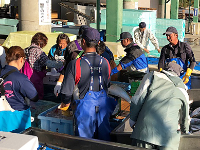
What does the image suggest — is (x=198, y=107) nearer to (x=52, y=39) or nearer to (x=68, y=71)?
(x=68, y=71)

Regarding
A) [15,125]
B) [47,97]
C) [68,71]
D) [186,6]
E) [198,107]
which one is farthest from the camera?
[186,6]

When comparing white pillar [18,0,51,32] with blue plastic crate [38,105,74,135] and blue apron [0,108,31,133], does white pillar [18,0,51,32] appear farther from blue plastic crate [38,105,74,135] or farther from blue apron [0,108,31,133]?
blue apron [0,108,31,133]

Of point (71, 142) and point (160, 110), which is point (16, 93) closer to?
point (71, 142)

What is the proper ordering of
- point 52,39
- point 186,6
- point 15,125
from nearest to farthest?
1. point 15,125
2. point 52,39
3. point 186,6

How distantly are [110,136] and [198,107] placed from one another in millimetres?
1970

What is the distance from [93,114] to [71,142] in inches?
28.6

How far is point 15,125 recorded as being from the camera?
428 cm

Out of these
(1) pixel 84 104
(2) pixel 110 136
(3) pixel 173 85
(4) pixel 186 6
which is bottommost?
(2) pixel 110 136

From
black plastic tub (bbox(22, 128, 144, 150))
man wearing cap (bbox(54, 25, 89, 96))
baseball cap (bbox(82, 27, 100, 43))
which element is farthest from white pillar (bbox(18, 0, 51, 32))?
black plastic tub (bbox(22, 128, 144, 150))

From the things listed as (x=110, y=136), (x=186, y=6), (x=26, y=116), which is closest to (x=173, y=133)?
(x=110, y=136)

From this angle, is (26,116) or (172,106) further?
(26,116)

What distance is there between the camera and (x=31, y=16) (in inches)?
456

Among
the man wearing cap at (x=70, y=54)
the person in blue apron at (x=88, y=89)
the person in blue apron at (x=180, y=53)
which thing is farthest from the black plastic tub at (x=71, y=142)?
the person in blue apron at (x=180, y=53)

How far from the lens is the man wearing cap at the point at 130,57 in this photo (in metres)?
6.00
